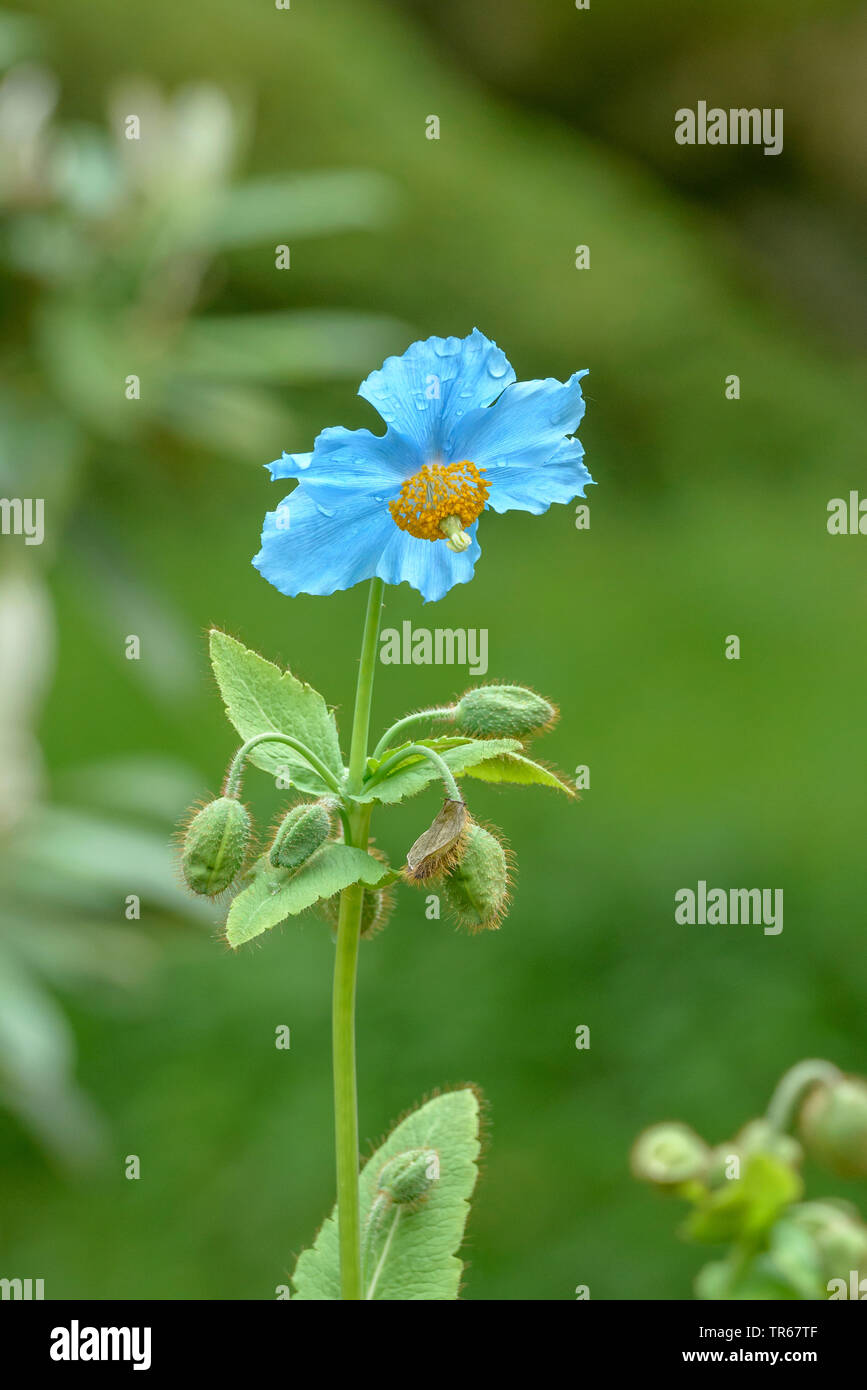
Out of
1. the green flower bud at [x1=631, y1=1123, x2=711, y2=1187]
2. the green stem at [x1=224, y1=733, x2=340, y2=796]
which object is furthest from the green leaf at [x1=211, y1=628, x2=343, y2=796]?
the green flower bud at [x1=631, y1=1123, x2=711, y2=1187]

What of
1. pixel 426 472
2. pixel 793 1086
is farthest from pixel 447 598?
pixel 426 472

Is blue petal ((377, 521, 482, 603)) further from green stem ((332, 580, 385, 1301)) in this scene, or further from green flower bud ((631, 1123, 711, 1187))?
green flower bud ((631, 1123, 711, 1187))

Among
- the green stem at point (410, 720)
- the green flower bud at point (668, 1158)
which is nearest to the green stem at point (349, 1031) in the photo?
the green stem at point (410, 720)

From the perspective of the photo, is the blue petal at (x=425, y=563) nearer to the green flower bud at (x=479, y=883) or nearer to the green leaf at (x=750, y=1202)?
the green flower bud at (x=479, y=883)

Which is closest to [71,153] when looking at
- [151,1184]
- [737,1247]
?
[151,1184]
